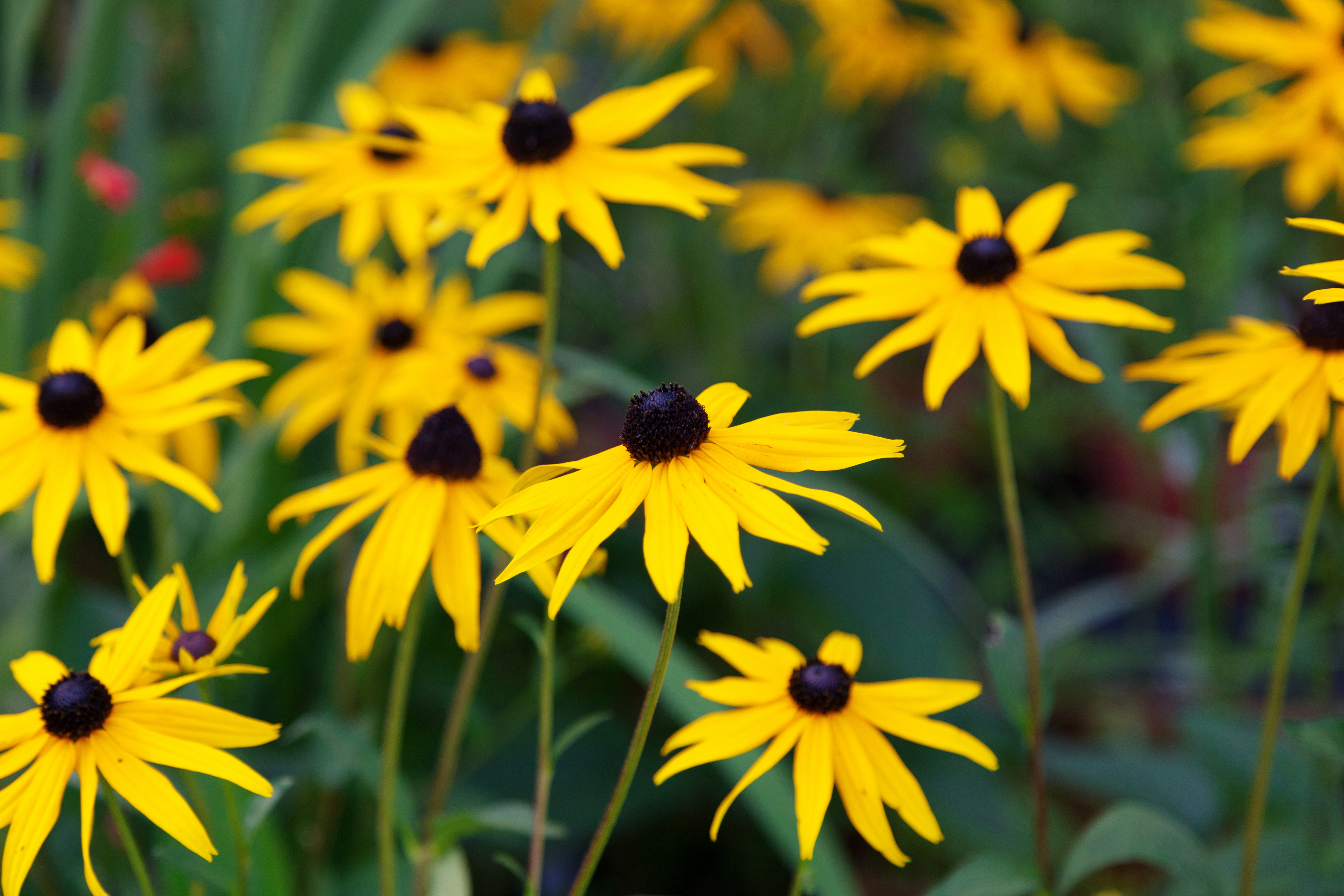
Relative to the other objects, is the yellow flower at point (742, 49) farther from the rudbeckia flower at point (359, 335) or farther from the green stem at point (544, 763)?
the green stem at point (544, 763)

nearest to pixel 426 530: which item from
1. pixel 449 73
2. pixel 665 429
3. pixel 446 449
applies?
pixel 446 449

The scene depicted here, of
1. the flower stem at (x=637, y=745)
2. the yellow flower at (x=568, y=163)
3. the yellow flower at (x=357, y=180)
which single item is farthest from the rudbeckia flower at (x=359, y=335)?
the flower stem at (x=637, y=745)

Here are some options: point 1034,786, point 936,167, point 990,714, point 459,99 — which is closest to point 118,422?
point 1034,786

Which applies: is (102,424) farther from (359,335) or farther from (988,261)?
(988,261)

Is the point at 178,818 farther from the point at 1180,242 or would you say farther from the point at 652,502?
the point at 1180,242

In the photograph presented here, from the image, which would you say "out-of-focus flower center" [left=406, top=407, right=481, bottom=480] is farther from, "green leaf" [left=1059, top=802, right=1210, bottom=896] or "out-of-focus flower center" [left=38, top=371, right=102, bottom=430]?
"green leaf" [left=1059, top=802, right=1210, bottom=896]

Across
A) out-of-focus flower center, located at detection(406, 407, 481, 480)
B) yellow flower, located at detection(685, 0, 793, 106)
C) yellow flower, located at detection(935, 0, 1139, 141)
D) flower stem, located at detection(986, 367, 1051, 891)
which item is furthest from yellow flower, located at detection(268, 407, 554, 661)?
yellow flower, located at detection(935, 0, 1139, 141)
